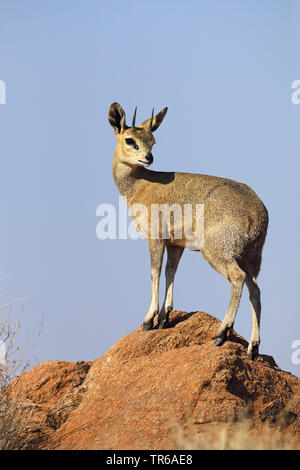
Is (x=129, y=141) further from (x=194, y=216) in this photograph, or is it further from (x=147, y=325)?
(x=147, y=325)

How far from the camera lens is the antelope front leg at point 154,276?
Answer: 12.0 m

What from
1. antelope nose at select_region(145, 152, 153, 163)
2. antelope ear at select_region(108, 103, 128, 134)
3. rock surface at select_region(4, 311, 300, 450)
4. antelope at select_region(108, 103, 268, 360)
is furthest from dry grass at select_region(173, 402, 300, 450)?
antelope ear at select_region(108, 103, 128, 134)

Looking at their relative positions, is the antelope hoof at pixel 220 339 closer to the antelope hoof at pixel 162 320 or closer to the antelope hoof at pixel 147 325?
the antelope hoof at pixel 162 320

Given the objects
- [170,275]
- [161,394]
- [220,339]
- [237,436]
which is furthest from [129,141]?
[237,436]

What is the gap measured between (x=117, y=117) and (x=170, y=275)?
349 centimetres

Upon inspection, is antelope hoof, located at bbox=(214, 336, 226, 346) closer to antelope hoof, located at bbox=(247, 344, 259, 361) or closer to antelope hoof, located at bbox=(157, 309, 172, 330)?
antelope hoof, located at bbox=(247, 344, 259, 361)

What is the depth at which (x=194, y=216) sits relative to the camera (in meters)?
11.7

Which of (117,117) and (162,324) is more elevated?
(117,117)

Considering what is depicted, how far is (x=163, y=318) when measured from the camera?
12141 millimetres

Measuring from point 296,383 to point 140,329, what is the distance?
308 centimetres

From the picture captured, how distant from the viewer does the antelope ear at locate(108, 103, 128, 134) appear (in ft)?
42.8

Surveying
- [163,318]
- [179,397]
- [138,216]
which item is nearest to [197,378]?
[179,397]

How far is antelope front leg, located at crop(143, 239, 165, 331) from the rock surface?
0.90ft
